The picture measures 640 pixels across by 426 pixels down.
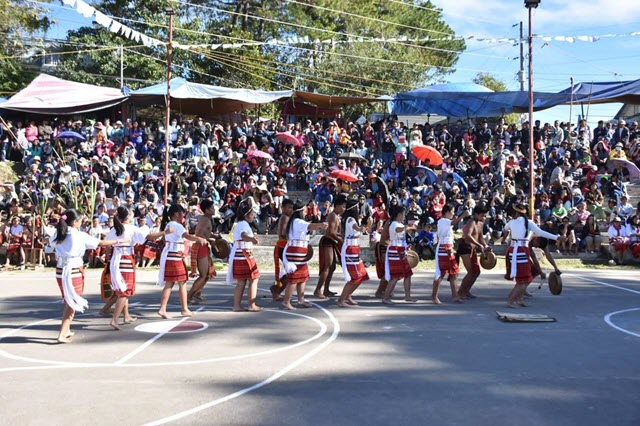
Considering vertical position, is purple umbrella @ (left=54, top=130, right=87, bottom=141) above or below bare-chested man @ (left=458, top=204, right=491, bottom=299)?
above

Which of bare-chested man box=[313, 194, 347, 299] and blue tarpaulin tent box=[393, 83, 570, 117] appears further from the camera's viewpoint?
blue tarpaulin tent box=[393, 83, 570, 117]

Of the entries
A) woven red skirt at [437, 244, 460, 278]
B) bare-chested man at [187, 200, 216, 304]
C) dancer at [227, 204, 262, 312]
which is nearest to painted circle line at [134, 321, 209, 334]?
dancer at [227, 204, 262, 312]

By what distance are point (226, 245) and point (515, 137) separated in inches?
607

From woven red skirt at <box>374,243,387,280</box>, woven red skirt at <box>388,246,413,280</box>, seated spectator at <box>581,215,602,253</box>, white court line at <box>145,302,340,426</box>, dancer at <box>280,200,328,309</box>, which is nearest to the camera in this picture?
white court line at <box>145,302,340,426</box>

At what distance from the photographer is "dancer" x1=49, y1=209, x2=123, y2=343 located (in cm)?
836

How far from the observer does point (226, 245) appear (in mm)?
11555

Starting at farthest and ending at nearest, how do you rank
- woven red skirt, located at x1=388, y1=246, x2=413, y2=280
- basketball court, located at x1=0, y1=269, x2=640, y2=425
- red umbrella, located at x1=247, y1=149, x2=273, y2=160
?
red umbrella, located at x1=247, y1=149, x2=273, y2=160 → woven red skirt, located at x1=388, y1=246, x2=413, y2=280 → basketball court, located at x1=0, y1=269, x2=640, y2=425

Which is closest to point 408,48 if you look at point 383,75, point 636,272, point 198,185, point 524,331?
point 383,75

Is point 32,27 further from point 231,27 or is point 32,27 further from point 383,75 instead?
point 383,75

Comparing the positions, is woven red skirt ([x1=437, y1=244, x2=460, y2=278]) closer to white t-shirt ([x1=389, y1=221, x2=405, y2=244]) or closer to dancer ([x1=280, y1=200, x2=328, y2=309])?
white t-shirt ([x1=389, y1=221, x2=405, y2=244])

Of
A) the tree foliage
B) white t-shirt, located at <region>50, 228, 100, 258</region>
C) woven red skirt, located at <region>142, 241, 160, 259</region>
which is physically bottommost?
woven red skirt, located at <region>142, 241, 160, 259</region>

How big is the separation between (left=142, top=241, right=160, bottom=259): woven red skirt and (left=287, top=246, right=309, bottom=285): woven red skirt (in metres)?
7.50

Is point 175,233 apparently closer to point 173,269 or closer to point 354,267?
point 173,269

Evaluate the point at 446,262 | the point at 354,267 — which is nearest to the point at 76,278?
the point at 354,267
